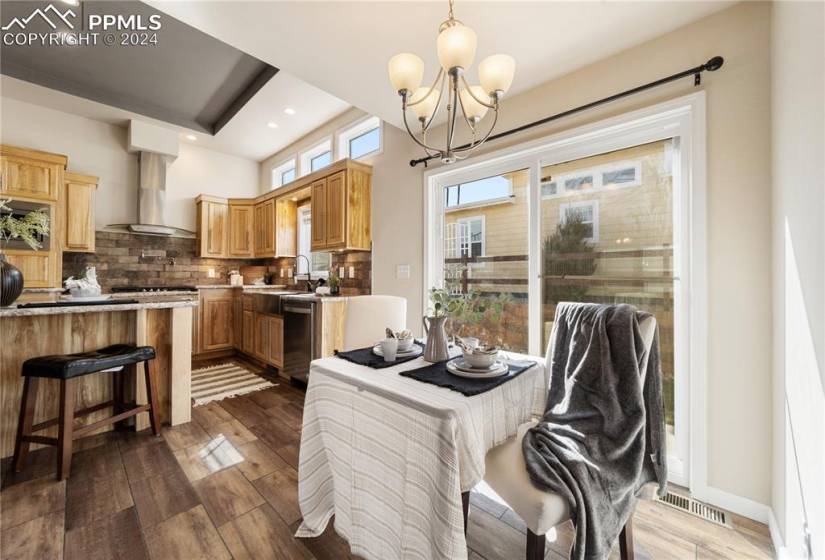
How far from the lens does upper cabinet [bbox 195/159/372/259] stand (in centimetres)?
350

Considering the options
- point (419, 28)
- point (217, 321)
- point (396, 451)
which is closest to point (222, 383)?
point (217, 321)

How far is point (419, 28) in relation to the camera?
1880 mm

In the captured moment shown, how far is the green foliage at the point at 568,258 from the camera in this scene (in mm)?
2258

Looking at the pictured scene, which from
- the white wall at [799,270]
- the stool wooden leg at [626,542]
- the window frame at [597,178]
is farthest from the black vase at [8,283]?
the white wall at [799,270]

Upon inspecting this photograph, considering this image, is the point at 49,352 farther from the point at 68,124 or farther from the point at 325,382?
the point at 68,124

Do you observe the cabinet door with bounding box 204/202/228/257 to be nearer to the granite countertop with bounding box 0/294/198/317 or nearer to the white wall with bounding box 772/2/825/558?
the granite countertop with bounding box 0/294/198/317

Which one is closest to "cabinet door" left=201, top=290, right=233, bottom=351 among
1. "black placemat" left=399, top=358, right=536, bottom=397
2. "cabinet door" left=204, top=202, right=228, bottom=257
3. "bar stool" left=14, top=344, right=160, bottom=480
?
"cabinet door" left=204, top=202, right=228, bottom=257

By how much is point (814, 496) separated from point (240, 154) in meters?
6.69

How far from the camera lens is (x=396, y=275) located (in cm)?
337

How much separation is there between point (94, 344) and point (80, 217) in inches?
102

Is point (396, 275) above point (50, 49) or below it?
below

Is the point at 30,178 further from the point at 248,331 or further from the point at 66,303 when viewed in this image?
the point at 248,331

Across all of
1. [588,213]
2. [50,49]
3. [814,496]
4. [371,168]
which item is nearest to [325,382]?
[814,496]

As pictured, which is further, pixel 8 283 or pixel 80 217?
pixel 80 217
